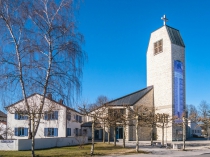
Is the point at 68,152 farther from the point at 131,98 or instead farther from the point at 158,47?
the point at 158,47

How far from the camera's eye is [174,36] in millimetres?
45125

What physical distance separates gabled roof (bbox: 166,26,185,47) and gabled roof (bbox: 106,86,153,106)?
9.41 m

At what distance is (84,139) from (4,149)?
1211 cm

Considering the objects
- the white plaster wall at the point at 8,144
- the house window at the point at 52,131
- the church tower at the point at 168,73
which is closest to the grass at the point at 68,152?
the white plaster wall at the point at 8,144

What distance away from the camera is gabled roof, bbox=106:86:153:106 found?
4331cm

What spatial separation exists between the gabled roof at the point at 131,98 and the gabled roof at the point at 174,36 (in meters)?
9.41

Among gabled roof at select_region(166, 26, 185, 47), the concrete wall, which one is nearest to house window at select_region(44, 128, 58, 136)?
the concrete wall

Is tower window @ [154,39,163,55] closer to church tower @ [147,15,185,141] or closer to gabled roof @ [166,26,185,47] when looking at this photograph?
church tower @ [147,15,185,141]

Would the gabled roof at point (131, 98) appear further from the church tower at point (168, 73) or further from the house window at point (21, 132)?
the house window at point (21, 132)

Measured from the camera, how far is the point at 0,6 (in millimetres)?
16172

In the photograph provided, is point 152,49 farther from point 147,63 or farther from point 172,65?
point 172,65

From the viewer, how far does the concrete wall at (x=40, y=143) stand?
72.8 feet

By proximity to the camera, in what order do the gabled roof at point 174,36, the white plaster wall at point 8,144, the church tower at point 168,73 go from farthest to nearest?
the gabled roof at point 174,36 < the church tower at point 168,73 < the white plaster wall at point 8,144

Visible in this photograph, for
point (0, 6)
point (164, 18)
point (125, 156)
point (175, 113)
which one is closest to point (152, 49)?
point (164, 18)
